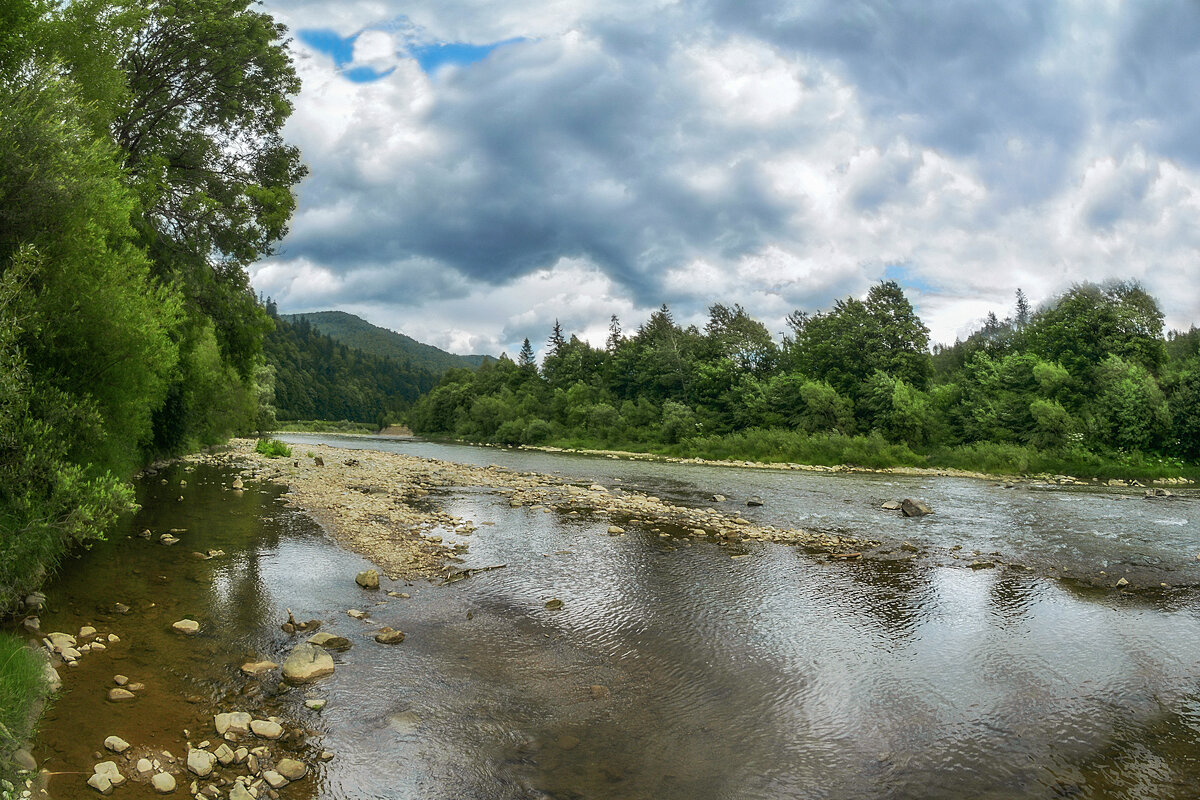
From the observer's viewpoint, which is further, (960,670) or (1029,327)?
(1029,327)

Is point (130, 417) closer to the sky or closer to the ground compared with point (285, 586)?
closer to the sky

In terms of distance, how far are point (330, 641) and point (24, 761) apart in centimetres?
407

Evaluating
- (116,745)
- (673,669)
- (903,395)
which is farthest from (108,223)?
(903,395)

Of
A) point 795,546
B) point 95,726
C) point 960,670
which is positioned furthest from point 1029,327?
point 95,726

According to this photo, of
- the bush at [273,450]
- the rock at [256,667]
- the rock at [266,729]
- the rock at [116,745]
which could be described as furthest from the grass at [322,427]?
the rock at [116,745]

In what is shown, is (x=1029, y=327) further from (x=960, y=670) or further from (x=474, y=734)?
(x=474, y=734)

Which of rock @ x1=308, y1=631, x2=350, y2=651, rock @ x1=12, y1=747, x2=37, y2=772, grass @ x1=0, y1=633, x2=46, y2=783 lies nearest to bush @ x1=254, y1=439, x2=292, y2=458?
rock @ x1=308, y1=631, x2=350, y2=651

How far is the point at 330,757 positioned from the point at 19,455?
610 centimetres

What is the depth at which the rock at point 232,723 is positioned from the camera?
680cm

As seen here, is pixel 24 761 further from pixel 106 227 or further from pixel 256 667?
pixel 106 227

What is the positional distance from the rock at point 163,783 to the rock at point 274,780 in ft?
2.57

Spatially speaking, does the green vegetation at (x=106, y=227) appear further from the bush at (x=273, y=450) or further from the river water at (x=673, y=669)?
the bush at (x=273, y=450)

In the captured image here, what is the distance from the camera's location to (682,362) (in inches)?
3361

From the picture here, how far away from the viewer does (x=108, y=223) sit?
11.9 m
